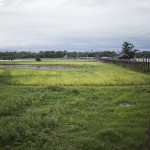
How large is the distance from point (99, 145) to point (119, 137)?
0.95 m

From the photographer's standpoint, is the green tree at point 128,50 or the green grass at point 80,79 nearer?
the green grass at point 80,79

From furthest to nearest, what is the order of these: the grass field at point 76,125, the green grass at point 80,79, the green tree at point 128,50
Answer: the green tree at point 128,50, the green grass at point 80,79, the grass field at point 76,125

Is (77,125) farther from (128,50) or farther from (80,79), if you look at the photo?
(128,50)

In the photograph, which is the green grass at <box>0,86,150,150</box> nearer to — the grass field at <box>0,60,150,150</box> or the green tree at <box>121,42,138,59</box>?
the grass field at <box>0,60,150,150</box>

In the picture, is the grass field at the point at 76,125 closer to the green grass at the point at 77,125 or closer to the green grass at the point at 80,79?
the green grass at the point at 77,125

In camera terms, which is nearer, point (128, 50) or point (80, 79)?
point (80, 79)

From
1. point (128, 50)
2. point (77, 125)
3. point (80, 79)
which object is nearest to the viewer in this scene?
point (77, 125)

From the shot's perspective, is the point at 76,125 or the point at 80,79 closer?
the point at 76,125

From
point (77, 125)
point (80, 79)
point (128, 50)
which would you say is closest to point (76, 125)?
point (77, 125)

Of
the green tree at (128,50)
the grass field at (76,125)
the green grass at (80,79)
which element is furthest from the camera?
the green tree at (128,50)

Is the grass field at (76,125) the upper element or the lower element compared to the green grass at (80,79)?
lower

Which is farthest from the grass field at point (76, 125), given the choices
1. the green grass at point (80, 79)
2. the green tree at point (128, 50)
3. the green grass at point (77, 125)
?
the green tree at point (128, 50)

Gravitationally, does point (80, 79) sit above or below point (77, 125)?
above

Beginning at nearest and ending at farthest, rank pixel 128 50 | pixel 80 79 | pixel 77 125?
1. pixel 77 125
2. pixel 80 79
3. pixel 128 50
